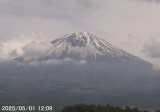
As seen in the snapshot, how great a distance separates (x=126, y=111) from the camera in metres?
104

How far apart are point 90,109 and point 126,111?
36.5ft

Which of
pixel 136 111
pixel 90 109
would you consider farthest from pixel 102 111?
pixel 136 111

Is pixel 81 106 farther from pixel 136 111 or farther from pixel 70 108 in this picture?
pixel 136 111

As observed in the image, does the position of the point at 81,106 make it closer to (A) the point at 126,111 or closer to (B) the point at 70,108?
(B) the point at 70,108

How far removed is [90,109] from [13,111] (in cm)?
3755

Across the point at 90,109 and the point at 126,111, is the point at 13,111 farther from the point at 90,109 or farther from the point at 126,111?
the point at 126,111

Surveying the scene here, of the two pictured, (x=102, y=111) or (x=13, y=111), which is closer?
(x=102, y=111)

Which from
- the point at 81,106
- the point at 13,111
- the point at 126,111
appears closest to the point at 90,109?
the point at 81,106

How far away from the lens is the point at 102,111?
349 feet

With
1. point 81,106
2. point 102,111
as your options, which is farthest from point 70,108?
point 102,111

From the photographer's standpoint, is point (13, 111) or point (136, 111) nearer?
point (136, 111)

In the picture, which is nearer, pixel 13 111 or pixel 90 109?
pixel 90 109

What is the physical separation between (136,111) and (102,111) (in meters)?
10.4

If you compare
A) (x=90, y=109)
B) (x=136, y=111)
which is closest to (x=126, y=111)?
(x=136, y=111)
